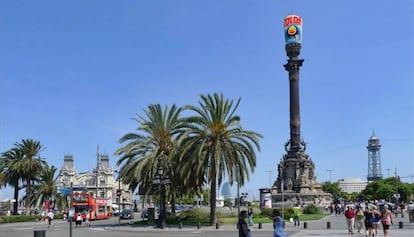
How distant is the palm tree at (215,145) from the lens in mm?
34719

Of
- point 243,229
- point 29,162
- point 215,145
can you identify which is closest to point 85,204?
point 29,162

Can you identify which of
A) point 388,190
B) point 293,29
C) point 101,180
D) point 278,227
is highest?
point 293,29

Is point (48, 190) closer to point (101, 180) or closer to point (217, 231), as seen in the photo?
point (217, 231)

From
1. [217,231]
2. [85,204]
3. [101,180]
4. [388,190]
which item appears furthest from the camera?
[101,180]

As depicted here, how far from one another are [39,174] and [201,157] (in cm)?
3379

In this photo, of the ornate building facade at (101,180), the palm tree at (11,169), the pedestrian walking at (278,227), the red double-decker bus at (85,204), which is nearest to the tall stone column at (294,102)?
the red double-decker bus at (85,204)

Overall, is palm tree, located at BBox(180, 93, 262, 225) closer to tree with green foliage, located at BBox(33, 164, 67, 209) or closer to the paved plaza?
the paved plaza

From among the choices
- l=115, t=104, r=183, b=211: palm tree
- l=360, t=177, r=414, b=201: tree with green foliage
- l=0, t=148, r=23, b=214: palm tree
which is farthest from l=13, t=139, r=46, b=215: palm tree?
l=360, t=177, r=414, b=201: tree with green foliage

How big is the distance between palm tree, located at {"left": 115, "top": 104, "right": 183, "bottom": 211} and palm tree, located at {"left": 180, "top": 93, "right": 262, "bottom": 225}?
11.1ft

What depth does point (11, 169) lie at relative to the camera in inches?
2275

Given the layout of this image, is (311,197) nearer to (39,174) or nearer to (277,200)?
(277,200)

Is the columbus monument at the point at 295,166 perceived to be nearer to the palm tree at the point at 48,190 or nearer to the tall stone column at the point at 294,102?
the tall stone column at the point at 294,102

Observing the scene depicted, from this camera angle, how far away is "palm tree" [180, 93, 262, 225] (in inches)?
1367

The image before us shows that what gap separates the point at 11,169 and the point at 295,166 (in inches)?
1448
